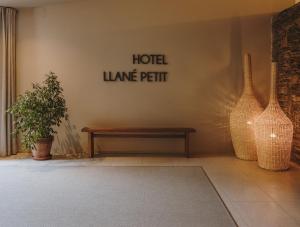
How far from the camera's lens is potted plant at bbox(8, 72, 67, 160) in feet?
15.9

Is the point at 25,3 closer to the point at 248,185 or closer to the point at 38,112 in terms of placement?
the point at 38,112

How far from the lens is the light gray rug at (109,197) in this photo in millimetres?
2701

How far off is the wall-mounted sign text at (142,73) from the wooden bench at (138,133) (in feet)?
3.12

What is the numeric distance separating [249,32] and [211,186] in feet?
10.2

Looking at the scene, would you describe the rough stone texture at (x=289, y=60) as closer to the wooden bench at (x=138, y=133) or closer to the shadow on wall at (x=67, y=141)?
the wooden bench at (x=138, y=133)

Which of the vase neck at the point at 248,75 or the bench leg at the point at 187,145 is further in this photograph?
the bench leg at the point at 187,145

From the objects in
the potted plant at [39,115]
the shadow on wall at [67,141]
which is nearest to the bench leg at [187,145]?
the shadow on wall at [67,141]

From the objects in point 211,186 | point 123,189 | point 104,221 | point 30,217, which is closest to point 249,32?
point 211,186

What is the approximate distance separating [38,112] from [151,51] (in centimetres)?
223

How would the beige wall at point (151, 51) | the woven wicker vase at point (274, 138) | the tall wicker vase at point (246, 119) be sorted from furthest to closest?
the beige wall at point (151, 51), the tall wicker vase at point (246, 119), the woven wicker vase at point (274, 138)

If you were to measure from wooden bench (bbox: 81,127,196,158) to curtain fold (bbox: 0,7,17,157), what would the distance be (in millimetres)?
1356

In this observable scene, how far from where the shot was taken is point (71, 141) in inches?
219

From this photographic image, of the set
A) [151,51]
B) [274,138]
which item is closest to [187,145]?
[274,138]

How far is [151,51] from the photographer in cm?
544
